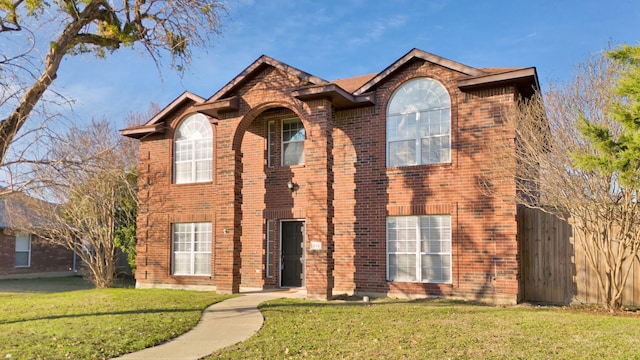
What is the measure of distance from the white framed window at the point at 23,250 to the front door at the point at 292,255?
17.6 meters

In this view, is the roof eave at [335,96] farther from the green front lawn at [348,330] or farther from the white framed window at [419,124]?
the green front lawn at [348,330]

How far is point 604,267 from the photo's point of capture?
38.2 ft

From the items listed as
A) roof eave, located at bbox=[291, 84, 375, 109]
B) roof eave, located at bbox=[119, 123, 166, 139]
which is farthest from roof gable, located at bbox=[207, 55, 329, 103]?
roof eave, located at bbox=[119, 123, 166, 139]

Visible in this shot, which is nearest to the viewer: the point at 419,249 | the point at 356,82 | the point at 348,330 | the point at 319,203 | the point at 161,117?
the point at 348,330

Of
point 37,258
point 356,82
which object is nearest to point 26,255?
point 37,258

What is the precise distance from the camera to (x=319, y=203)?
43.1 ft

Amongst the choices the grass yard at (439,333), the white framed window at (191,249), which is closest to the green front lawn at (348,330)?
the grass yard at (439,333)

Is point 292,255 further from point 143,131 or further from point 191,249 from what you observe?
point 143,131

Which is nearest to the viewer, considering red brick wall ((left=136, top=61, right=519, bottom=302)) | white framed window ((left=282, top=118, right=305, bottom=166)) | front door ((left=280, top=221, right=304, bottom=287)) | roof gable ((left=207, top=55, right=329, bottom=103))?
red brick wall ((left=136, top=61, right=519, bottom=302))

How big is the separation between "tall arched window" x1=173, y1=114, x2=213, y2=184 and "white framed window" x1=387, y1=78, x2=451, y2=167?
6.25m

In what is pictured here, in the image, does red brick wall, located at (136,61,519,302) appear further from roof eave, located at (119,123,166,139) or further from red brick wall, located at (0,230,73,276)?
red brick wall, located at (0,230,73,276)

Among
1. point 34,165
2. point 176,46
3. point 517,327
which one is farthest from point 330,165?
point 34,165

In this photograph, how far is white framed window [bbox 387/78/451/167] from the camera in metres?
13.3

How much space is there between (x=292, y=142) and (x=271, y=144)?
0.72 metres
